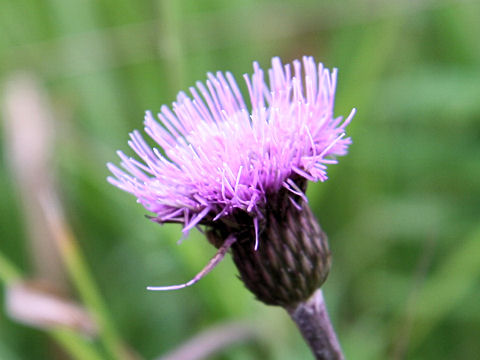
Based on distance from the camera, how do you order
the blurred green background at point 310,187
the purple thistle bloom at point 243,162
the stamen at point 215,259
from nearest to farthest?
the stamen at point 215,259 → the purple thistle bloom at point 243,162 → the blurred green background at point 310,187

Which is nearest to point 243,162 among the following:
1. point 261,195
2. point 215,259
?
point 261,195

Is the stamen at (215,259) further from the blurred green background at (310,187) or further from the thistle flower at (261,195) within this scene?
the blurred green background at (310,187)

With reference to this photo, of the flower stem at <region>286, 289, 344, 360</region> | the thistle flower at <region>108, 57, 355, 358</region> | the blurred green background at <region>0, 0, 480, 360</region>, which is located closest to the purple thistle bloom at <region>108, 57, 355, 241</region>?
the thistle flower at <region>108, 57, 355, 358</region>

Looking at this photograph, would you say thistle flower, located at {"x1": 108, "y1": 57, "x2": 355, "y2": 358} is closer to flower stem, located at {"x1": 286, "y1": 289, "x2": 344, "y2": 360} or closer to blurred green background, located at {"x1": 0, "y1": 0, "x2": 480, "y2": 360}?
flower stem, located at {"x1": 286, "y1": 289, "x2": 344, "y2": 360}

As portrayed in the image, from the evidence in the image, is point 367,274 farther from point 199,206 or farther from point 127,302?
point 199,206

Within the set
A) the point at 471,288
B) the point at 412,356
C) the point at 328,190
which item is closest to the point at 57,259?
the point at 328,190

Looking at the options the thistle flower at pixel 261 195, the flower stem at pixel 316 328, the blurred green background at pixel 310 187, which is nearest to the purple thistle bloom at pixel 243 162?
the thistle flower at pixel 261 195
